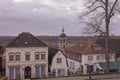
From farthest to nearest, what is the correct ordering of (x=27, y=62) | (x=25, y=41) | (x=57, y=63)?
(x=57, y=63) → (x=27, y=62) → (x=25, y=41)

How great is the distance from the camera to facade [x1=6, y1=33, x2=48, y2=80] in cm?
4697

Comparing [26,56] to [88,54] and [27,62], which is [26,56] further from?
[88,54]

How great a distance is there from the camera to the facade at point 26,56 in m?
47.0

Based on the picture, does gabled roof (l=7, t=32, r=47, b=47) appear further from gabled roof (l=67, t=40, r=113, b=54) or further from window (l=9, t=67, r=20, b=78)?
gabled roof (l=67, t=40, r=113, b=54)

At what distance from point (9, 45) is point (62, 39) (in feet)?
92.4

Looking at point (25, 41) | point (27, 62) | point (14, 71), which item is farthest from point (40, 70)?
point (25, 41)

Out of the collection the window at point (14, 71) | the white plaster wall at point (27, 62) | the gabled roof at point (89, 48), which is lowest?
the window at point (14, 71)

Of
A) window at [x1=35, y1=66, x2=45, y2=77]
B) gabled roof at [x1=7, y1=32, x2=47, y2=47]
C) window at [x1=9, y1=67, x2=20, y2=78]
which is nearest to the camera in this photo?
window at [x1=9, y1=67, x2=20, y2=78]

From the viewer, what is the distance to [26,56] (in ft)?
159

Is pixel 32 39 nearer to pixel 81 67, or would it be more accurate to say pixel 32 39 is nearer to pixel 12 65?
pixel 12 65

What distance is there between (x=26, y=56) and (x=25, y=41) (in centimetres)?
263

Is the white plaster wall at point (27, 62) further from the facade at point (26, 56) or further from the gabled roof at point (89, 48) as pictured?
the gabled roof at point (89, 48)

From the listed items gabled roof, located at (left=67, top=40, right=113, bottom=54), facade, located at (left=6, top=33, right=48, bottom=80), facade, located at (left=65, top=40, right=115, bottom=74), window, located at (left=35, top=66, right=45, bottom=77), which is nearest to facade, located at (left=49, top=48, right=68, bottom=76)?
facade, located at (left=6, top=33, right=48, bottom=80)

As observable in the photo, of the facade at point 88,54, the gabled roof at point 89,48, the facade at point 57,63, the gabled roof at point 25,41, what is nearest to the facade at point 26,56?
the gabled roof at point 25,41
